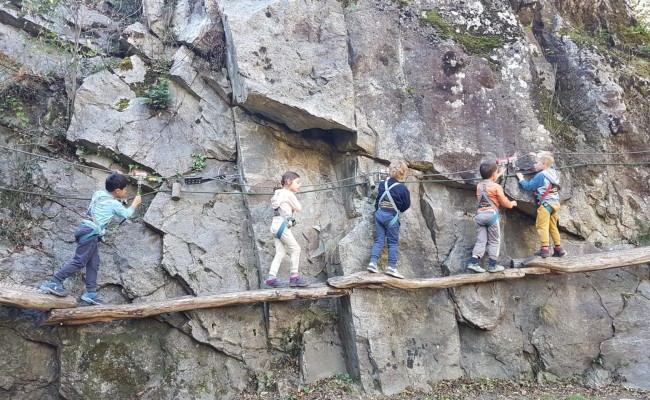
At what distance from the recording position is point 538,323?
8.05 meters

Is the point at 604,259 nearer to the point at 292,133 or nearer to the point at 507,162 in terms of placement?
the point at 507,162

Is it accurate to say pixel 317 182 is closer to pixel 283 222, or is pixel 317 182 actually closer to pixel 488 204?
pixel 283 222

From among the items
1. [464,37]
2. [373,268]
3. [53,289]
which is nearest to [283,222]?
[373,268]

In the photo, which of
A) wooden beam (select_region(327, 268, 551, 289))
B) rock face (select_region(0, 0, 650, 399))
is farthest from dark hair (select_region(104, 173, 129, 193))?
wooden beam (select_region(327, 268, 551, 289))

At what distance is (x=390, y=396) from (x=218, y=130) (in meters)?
5.34

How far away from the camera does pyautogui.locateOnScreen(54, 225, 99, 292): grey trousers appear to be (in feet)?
22.1

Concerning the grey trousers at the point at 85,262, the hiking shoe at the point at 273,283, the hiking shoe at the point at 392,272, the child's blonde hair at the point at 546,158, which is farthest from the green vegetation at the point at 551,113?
the grey trousers at the point at 85,262

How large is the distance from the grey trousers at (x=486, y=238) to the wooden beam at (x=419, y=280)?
334 mm

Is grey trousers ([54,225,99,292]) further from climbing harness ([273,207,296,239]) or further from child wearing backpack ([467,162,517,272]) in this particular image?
child wearing backpack ([467,162,517,272])

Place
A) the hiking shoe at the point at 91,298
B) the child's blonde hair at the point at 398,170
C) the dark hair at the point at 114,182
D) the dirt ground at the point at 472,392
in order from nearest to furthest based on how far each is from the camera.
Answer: the hiking shoe at the point at 91,298, the dark hair at the point at 114,182, the dirt ground at the point at 472,392, the child's blonde hair at the point at 398,170

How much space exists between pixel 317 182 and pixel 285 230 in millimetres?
1795

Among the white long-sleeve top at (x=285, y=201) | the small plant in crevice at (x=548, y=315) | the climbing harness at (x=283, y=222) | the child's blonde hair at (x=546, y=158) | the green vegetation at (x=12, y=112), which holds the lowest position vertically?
the small plant in crevice at (x=548, y=315)

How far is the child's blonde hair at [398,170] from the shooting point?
7789mm

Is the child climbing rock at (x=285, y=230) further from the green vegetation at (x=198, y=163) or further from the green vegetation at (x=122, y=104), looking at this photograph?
the green vegetation at (x=122, y=104)
